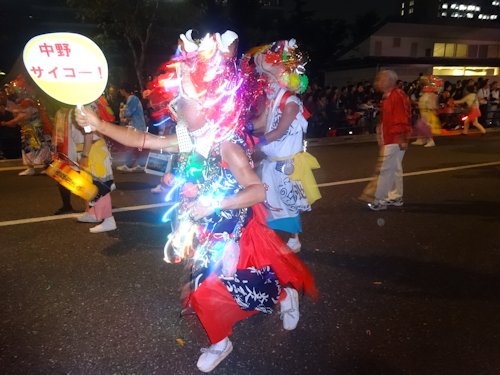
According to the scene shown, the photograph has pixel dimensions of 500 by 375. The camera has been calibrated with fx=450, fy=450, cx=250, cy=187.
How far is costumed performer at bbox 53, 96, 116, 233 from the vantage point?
5.22 meters

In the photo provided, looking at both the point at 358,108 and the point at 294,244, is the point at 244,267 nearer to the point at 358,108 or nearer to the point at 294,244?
the point at 294,244

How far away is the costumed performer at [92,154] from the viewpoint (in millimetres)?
5223

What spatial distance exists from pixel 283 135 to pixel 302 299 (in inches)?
57.7

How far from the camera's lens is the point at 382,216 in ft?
20.0

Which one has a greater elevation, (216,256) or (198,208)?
(198,208)

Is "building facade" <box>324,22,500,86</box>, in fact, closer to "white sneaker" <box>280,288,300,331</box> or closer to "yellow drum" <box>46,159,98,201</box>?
"yellow drum" <box>46,159,98,201</box>

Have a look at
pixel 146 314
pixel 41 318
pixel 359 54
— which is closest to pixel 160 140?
pixel 146 314

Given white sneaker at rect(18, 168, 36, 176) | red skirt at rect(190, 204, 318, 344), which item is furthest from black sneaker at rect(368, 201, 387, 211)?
white sneaker at rect(18, 168, 36, 176)

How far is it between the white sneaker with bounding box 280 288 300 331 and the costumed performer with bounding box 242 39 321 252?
1.13 m

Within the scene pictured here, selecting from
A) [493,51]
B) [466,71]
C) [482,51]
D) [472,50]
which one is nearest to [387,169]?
[466,71]

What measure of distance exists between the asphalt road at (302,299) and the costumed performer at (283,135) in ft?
2.25

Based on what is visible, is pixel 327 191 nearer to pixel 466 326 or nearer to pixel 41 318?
pixel 466 326

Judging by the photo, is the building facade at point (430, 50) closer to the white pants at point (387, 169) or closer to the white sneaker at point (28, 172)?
the white sneaker at point (28, 172)

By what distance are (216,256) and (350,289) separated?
5.65 feet
